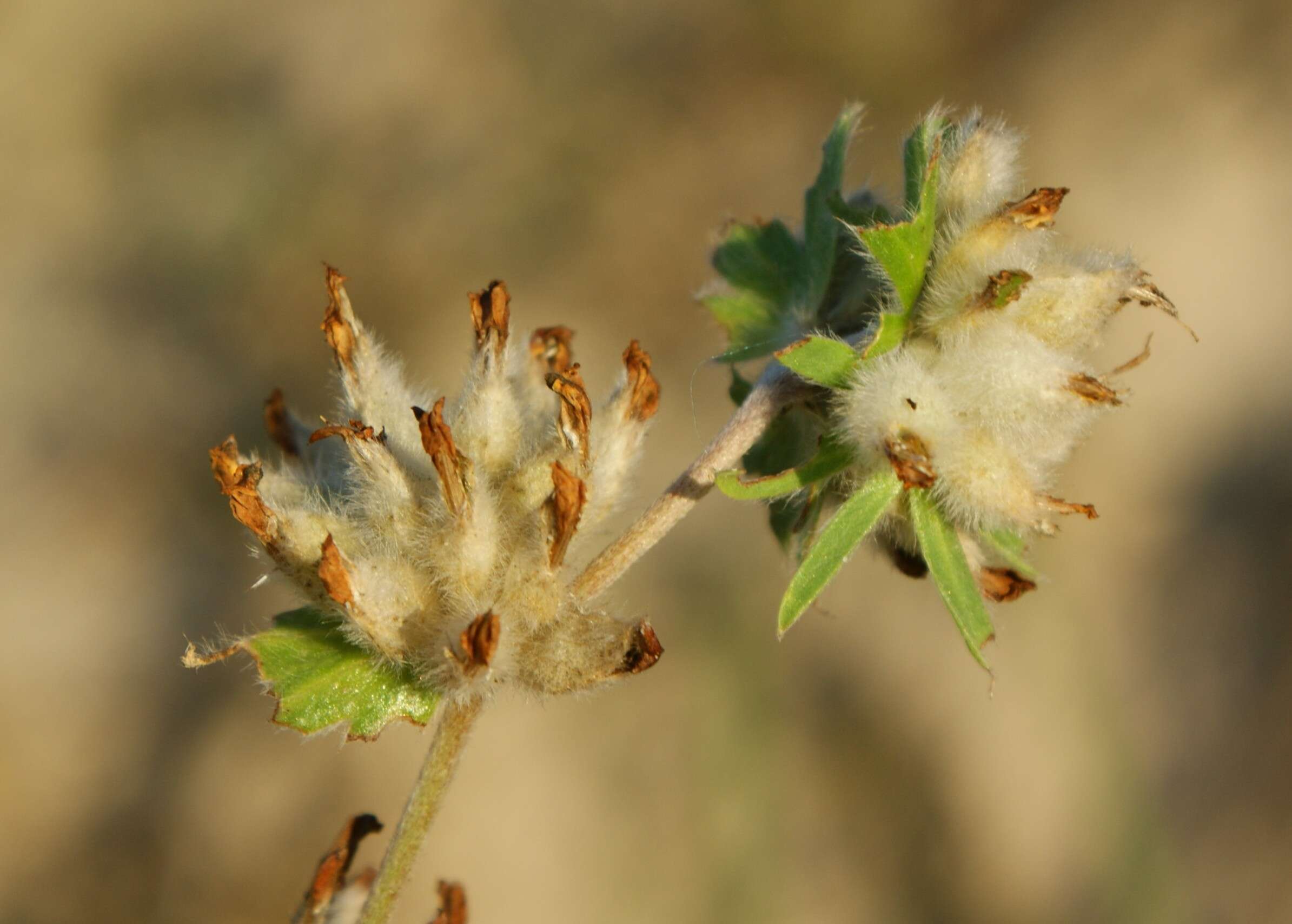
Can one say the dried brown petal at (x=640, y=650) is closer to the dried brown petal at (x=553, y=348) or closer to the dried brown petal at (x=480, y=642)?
the dried brown petal at (x=480, y=642)

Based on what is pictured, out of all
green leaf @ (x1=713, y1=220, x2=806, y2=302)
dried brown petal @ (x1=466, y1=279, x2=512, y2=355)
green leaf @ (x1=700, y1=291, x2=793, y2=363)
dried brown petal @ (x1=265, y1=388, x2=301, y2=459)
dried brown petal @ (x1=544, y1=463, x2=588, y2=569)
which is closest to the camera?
dried brown petal @ (x1=544, y1=463, x2=588, y2=569)

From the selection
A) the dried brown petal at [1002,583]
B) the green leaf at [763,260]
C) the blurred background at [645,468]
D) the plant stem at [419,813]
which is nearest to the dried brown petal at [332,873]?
the plant stem at [419,813]

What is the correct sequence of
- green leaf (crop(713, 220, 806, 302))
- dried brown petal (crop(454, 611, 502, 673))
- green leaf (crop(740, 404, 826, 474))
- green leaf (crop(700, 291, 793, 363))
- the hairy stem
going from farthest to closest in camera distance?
green leaf (crop(713, 220, 806, 302)) → green leaf (crop(700, 291, 793, 363)) → green leaf (crop(740, 404, 826, 474)) → the hairy stem → dried brown petal (crop(454, 611, 502, 673))

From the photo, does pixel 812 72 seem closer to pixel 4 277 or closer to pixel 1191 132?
pixel 1191 132

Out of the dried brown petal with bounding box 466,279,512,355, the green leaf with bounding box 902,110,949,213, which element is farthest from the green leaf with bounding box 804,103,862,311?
the dried brown petal with bounding box 466,279,512,355

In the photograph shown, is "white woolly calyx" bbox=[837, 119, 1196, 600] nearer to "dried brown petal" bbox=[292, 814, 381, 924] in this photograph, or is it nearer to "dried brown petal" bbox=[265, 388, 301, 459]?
"dried brown petal" bbox=[265, 388, 301, 459]

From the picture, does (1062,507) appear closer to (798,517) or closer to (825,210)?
(798,517)

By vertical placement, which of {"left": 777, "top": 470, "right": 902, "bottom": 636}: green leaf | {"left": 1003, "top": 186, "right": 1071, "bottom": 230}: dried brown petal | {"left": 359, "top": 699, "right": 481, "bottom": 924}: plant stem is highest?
{"left": 1003, "top": 186, "right": 1071, "bottom": 230}: dried brown petal

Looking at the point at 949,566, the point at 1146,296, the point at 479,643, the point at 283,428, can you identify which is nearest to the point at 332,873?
the point at 479,643
